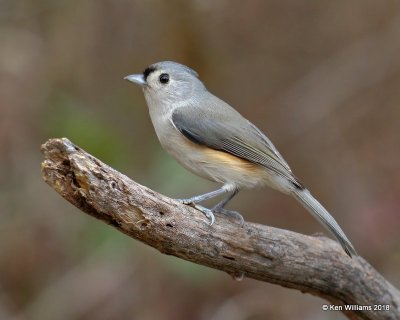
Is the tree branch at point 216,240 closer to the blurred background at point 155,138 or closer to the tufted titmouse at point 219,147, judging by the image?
the tufted titmouse at point 219,147

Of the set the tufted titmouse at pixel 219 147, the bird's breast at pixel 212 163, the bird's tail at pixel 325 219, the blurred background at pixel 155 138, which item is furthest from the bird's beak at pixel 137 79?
the bird's tail at pixel 325 219

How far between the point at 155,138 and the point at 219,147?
8.31ft

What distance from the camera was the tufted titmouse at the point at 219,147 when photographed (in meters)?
4.39

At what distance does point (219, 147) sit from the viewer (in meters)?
4.44

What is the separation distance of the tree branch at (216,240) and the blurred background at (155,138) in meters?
1.54

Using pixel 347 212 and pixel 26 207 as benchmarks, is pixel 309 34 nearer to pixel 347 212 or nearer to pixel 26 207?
pixel 347 212

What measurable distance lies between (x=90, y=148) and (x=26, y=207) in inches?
39.3

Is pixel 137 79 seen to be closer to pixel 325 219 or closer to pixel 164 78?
pixel 164 78

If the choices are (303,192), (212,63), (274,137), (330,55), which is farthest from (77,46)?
(303,192)

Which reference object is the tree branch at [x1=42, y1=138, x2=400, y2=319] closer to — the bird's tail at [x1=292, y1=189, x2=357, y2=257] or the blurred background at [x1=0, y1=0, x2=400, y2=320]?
the bird's tail at [x1=292, y1=189, x2=357, y2=257]

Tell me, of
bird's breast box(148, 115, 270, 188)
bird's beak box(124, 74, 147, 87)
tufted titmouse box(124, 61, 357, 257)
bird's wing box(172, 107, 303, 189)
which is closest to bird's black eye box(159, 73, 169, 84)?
tufted titmouse box(124, 61, 357, 257)

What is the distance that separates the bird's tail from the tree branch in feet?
0.45

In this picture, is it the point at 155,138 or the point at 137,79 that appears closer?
the point at 137,79

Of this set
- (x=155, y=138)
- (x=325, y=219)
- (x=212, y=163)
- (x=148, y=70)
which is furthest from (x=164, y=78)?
(x=155, y=138)
